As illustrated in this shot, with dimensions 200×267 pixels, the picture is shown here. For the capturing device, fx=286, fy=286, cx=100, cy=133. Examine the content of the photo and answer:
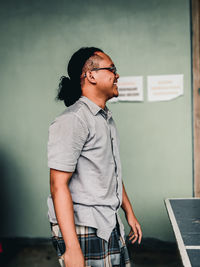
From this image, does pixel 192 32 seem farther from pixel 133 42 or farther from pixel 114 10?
pixel 114 10

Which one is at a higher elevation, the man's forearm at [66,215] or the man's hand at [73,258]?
the man's forearm at [66,215]

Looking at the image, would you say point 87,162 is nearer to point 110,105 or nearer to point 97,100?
point 97,100

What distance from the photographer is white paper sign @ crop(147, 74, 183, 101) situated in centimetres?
285

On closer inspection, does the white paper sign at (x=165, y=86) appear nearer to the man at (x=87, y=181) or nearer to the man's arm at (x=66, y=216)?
the man at (x=87, y=181)

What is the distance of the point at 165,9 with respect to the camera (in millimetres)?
→ 2822

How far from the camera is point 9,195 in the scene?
10.4 feet

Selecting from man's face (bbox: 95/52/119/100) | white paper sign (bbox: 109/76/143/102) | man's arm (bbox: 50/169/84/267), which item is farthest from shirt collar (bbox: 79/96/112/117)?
white paper sign (bbox: 109/76/143/102)

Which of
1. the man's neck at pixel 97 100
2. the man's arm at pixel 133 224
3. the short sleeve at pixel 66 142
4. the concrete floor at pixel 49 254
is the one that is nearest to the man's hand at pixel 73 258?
the short sleeve at pixel 66 142

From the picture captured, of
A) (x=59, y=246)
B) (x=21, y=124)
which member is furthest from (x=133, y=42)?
(x=59, y=246)

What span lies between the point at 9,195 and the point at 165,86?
204 cm

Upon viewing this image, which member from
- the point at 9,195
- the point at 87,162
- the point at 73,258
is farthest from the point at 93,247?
the point at 9,195

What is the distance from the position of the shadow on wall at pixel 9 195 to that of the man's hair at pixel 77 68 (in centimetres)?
172

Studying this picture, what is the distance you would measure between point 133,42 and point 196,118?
39.1 inches

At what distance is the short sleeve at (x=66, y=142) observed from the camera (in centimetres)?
128
